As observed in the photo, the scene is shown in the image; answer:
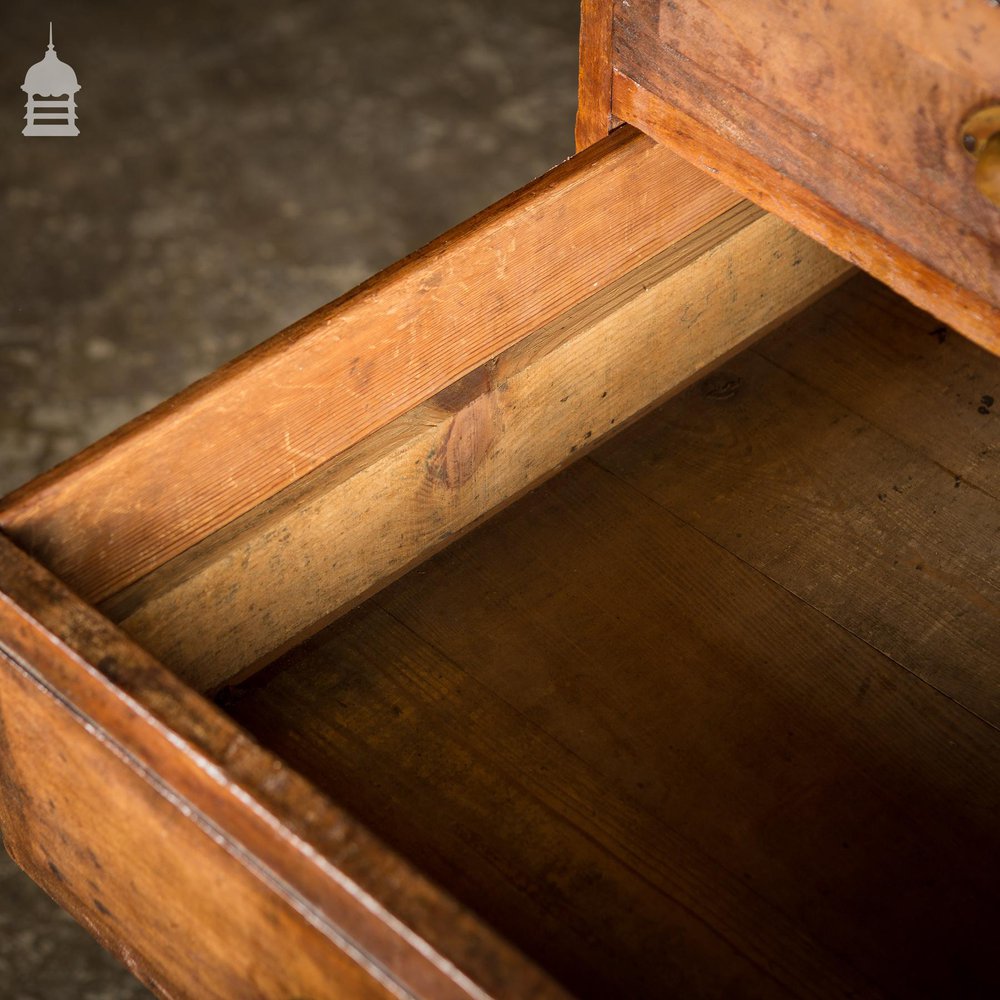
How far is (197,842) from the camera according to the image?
64 cm

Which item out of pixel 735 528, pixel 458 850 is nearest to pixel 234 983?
pixel 458 850

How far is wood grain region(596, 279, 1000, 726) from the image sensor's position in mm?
911

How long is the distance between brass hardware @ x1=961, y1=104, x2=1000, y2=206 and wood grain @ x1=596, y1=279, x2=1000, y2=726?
0.98 feet

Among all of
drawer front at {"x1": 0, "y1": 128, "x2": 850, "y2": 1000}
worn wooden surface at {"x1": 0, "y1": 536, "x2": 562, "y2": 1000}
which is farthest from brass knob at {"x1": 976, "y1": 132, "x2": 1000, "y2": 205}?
worn wooden surface at {"x1": 0, "y1": 536, "x2": 562, "y2": 1000}

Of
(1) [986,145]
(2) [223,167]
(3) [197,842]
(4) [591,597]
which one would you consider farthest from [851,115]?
(2) [223,167]

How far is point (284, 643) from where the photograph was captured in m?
0.89

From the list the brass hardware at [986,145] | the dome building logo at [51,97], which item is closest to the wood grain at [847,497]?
the brass hardware at [986,145]

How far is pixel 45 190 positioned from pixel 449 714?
144 cm

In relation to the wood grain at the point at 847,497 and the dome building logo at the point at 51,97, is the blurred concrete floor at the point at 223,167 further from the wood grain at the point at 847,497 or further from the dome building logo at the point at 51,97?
the wood grain at the point at 847,497

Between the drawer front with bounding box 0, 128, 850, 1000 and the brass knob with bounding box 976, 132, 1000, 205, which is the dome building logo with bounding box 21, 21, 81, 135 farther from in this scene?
the brass knob with bounding box 976, 132, 1000, 205

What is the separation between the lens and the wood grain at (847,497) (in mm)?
911

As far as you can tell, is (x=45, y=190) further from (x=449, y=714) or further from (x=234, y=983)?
(x=234, y=983)

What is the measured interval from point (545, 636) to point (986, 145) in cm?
37

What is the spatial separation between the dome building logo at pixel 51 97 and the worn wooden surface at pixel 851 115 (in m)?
1.47
